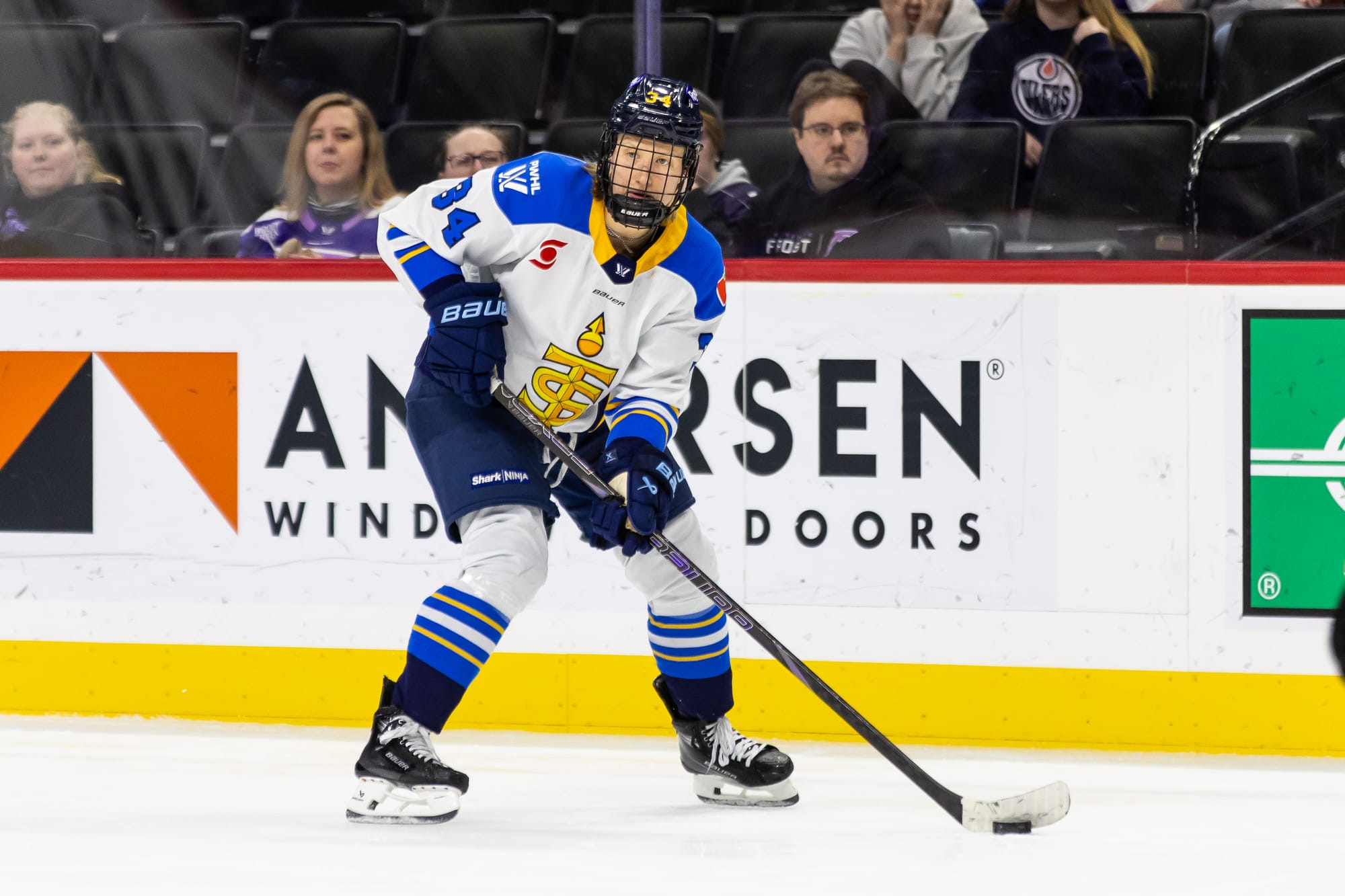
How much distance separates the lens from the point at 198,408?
333cm

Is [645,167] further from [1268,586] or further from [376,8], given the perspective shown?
[376,8]

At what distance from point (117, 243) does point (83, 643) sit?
805 millimetres

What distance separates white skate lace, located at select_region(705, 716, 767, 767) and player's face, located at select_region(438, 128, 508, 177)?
142 cm

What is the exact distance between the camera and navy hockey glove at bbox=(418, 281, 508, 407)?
2.38 meters

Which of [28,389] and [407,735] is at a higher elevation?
[28,389]

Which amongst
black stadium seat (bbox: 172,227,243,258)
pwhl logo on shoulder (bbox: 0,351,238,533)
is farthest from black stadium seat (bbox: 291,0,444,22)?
pwhl logo on shoulder (bbox: 0,351,238,533)

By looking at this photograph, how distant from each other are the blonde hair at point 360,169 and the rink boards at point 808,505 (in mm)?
251

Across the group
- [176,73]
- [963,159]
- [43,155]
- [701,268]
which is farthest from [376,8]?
[701,268]

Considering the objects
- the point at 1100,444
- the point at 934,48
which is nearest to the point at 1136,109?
the point at 934,48

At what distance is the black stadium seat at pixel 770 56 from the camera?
3.74 metres

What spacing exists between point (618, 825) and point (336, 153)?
65.8 inches

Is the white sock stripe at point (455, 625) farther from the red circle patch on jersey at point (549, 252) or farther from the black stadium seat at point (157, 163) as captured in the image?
the black stadium seat at point (157, 163)

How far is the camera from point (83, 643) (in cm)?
337

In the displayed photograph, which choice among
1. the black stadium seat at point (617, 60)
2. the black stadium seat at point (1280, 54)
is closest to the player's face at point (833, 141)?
the black stadium seat at point (617, 60)
